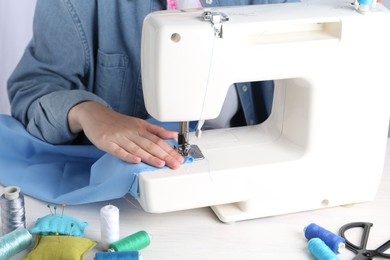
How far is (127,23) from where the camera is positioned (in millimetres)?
1775

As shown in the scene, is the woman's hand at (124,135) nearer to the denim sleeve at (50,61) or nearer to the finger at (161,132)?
the finger at (161,132)

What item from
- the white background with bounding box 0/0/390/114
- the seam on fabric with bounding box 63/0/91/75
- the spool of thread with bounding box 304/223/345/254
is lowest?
the spool of thread with bounding box 304/223/345/254

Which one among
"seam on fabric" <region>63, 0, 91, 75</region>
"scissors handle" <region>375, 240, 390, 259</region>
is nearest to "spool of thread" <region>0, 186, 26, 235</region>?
"seam on fabric" <region>63, 0, 91, 75</region>

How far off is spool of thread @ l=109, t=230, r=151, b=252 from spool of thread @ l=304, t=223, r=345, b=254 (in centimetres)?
30

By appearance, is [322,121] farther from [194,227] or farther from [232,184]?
[194,227]

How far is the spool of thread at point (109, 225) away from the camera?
1.35 m

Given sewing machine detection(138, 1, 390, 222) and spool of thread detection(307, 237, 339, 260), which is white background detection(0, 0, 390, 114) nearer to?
sewing machine detection(138, 1, 390, 222)

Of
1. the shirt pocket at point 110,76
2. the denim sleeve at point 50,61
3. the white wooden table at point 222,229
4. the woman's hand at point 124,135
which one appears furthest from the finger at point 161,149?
the shirt pocket at point 110,76

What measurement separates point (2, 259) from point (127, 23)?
69 centimetres

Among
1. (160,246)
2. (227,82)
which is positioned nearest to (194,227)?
(160,246)

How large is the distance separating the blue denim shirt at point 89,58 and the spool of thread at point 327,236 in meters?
0.48

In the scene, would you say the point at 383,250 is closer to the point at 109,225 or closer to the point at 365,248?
the point at 365,248

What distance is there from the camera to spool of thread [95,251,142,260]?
1275mm

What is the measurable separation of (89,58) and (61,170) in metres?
0.32
